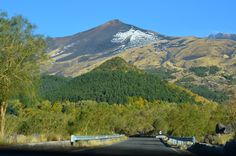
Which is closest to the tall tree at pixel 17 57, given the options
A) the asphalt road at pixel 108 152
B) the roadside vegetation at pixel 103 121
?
the roadside vegetation at pixel 103 121

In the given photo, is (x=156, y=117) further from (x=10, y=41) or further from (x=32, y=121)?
(x=10, y=41)

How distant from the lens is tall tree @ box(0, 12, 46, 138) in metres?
37.4

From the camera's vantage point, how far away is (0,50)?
38031 mm

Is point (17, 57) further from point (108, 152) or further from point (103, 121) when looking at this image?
point (103, 121)

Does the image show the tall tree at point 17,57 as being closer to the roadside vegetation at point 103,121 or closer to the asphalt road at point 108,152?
the roadside vegetation at point 103,121

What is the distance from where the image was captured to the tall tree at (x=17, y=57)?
3738 centimetres

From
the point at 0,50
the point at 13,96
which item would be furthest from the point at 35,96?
the point at 0,50

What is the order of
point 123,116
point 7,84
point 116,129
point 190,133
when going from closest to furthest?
point 7,84 < point 190,133 < point 116,129 < point 123,116

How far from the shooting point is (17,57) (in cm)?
3794

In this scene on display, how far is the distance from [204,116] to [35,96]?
52.2 m

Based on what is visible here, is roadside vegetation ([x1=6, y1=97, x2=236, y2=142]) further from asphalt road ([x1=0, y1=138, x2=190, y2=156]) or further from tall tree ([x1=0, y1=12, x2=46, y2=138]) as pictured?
asphalt road ([x1=0, y1=138, x2=190, y2=156])

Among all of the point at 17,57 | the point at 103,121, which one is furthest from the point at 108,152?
the point at 103,121

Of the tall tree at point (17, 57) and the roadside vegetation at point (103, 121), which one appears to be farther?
the roadside vegetation at point (103, 121)

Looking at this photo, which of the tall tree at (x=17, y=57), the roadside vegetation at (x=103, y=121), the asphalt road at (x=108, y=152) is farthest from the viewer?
the roadside vegetation at (x=103, y=121)
